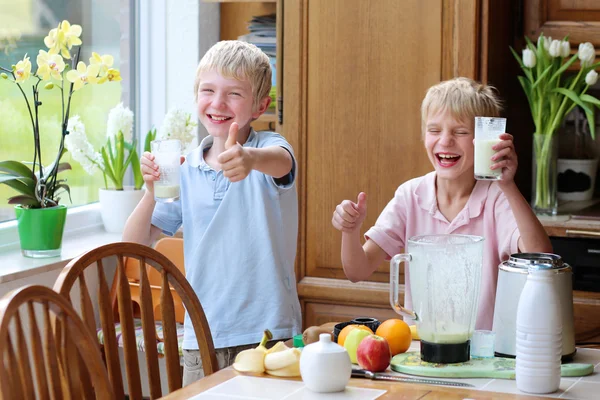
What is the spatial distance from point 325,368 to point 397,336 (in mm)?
249

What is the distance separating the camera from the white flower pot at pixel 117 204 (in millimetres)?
3180

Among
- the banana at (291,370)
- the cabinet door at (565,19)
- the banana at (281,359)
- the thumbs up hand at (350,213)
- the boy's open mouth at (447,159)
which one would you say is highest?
the cabinet door at (565,19)

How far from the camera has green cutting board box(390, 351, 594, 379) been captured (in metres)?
1.48

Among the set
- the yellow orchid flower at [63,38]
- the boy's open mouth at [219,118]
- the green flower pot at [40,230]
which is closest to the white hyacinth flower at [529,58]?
the boy's open mouth at [219,118]

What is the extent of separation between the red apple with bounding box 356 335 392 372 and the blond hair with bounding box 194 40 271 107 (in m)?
0.70

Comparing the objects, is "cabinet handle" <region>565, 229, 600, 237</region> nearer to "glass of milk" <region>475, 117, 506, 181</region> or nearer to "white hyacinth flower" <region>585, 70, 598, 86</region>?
"white hyacinth flower" <region>585, 70, 598, 86</region>

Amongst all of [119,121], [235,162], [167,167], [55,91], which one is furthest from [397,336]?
[55,91]

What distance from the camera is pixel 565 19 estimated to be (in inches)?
116

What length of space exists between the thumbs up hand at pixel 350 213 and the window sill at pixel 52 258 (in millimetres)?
773

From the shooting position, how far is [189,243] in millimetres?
2037

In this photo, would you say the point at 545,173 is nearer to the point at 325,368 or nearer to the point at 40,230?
the point at 40,230

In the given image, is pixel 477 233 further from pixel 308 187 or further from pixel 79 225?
pixel 79 225

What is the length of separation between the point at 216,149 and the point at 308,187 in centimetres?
90

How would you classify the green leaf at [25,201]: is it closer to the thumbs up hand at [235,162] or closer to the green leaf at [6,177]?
the green leaf at [6,177]
